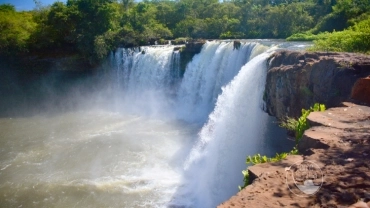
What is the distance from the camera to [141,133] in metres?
14.0

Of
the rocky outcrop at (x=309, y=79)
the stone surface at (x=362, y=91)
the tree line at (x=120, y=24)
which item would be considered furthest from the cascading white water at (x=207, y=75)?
the stone surface at (x=362, y=91)

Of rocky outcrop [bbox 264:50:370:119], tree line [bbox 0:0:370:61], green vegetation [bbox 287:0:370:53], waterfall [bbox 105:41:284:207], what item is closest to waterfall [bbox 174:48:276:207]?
waterfall [bbox 105:41:284:207]

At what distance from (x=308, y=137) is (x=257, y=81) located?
5535 mm

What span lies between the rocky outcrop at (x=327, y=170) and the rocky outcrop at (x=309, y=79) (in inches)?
50.5

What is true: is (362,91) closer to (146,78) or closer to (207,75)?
(207,75)

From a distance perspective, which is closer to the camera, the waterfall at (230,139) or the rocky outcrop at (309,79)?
the rocky outcrop at (309,79)

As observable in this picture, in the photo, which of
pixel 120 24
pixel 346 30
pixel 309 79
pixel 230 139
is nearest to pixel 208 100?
pixel 230 139

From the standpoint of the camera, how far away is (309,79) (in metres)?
6.63

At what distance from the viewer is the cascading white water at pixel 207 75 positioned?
13.4 meters

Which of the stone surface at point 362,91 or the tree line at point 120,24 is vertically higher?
the tree line at point 120,24

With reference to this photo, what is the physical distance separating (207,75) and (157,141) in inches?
185

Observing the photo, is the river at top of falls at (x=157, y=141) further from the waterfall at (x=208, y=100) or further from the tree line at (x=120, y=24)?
the tree line at (x=120, y=24)

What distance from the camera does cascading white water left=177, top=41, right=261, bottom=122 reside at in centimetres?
1338

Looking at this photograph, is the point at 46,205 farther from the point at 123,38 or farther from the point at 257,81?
the point at 123,38
